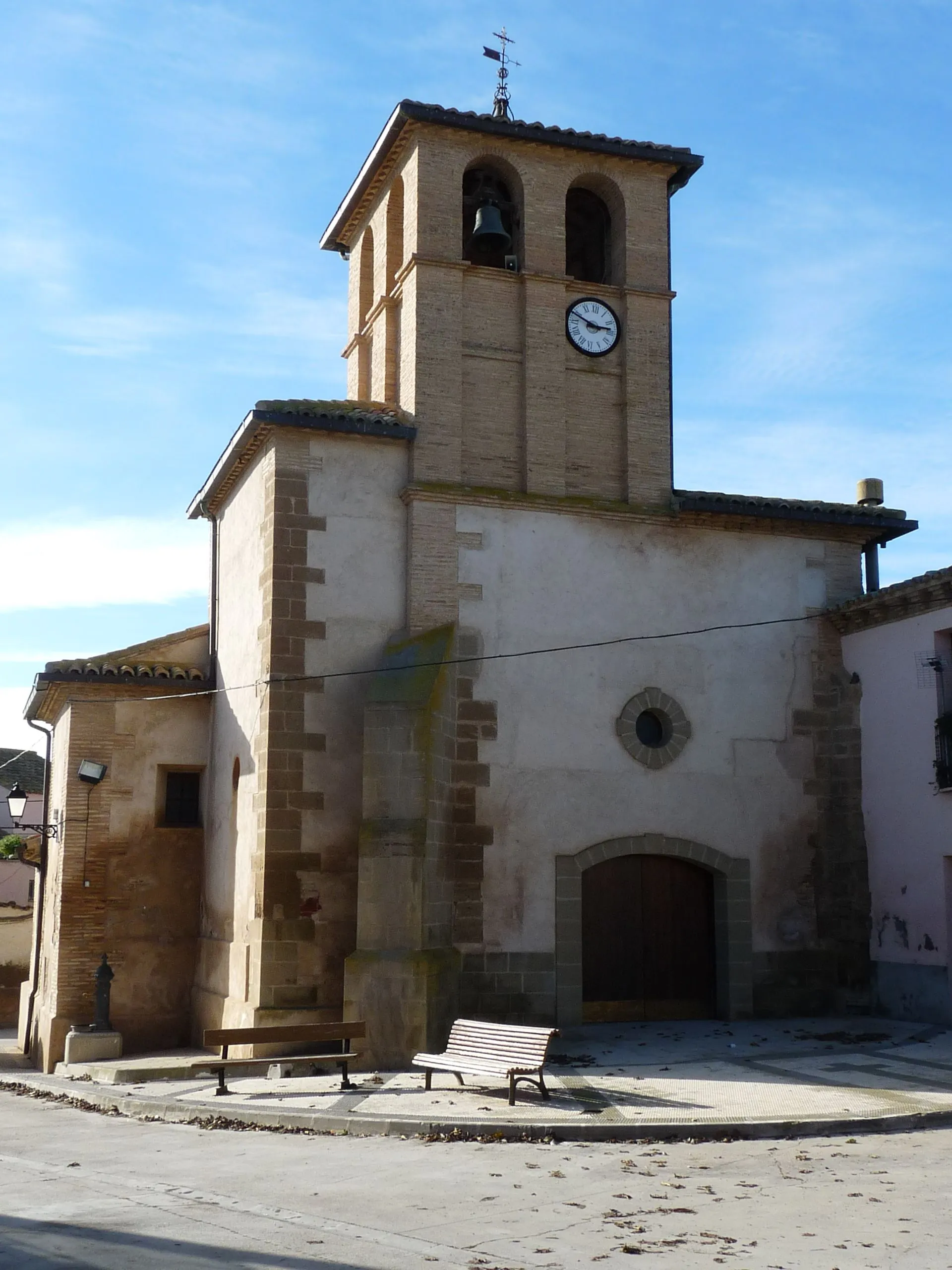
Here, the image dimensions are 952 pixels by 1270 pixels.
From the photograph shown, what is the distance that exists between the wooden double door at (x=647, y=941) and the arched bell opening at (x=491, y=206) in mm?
7348

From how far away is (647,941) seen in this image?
15586mm

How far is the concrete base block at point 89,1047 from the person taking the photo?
50.1 ft

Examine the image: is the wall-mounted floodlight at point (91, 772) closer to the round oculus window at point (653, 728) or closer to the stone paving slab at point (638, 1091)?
the stone paving slab at point (638, 1091)

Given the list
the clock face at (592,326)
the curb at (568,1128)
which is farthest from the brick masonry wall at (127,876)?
the clock face at (592,326)

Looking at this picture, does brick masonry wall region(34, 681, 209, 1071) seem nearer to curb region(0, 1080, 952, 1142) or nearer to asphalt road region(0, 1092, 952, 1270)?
curb region(0, 1080, 952, 1142)

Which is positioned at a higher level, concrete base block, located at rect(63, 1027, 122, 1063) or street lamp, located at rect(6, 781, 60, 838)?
A: street lamp, located at rect(6, 781, 60, 838)

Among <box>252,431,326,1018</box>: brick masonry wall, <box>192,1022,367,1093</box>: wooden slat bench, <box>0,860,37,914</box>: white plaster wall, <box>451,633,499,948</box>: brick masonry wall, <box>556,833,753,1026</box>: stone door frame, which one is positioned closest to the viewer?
<box>192,1022,367,1093</box>: wooden slat bench

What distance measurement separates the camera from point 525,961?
14680 mm

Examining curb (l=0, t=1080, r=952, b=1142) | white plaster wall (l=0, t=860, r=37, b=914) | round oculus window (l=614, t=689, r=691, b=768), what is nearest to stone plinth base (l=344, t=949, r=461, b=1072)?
curb (l=0, t=1080, r=952, b=1142)

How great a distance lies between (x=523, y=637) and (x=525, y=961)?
141 inches

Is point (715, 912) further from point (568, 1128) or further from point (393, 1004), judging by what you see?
point (568, 1128)

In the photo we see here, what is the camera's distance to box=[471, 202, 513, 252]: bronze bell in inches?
619

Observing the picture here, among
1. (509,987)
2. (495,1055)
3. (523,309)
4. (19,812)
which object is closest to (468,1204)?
(495,1055)

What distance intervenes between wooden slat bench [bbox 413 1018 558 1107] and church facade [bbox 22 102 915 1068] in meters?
1.59
